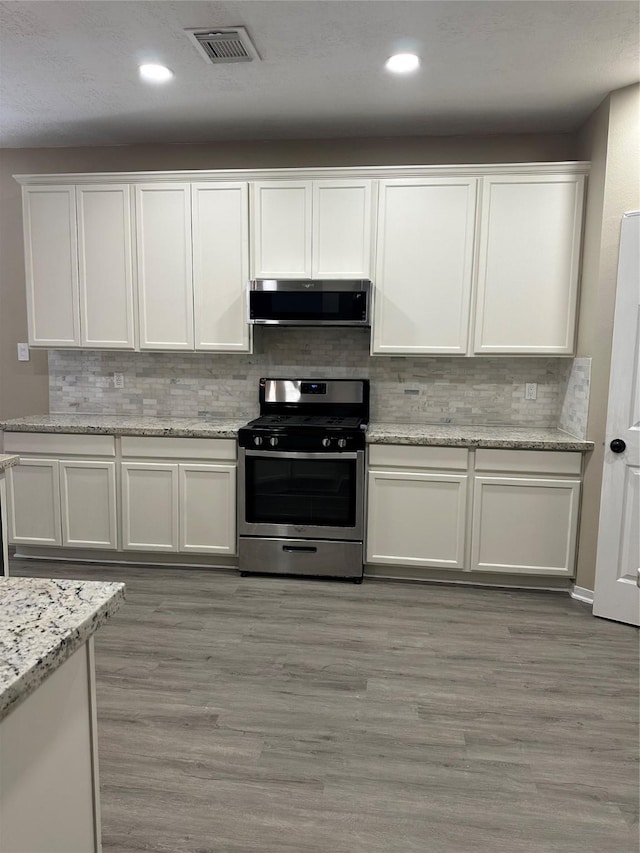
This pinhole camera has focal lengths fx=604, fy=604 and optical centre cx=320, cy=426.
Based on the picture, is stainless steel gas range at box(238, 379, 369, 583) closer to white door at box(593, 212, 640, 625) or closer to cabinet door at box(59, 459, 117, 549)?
cabinet door at box(59, 459, 117, 549)

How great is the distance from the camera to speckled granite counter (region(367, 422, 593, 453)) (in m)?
3.31

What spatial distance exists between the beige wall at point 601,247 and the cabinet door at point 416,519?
688 millimetres

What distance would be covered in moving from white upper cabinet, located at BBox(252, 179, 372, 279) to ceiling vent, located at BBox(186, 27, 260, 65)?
88 centimetres

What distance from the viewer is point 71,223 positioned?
3.81 meters

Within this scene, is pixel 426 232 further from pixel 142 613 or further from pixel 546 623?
pixel 142 613

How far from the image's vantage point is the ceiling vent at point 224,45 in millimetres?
2527

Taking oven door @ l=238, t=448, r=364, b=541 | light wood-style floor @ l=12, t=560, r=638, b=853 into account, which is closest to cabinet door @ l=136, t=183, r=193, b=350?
oven door @ l=238, t=448, r=364, b=541

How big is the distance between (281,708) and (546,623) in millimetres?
1517

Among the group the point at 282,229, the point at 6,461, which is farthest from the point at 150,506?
the point at 282,229

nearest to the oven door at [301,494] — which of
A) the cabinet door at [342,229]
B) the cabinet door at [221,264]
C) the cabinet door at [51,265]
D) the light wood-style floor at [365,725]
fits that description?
the light wood-style floor at [365,725]

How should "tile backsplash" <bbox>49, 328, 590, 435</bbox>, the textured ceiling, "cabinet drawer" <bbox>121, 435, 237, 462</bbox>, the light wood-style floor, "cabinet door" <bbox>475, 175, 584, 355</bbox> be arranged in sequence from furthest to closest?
1. "tile backsplash" <bbox>49, 328, 590, 435</bbox>
2. "cabinet drawer" <bbox>121, 435, 237, 462</bbox>
3. "cabinet door" <bbox>475, 175, 584, 355</bbox>
4. the textured ceiling
5. the light wood-style floor

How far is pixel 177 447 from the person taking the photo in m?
3.65

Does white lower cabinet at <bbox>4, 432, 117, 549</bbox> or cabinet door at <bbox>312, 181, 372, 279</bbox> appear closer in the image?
cabinet door at <bbox>312, 181, 372, 279</bbox>

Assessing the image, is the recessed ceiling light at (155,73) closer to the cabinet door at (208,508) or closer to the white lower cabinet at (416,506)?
the cabinet door at (208,508)
